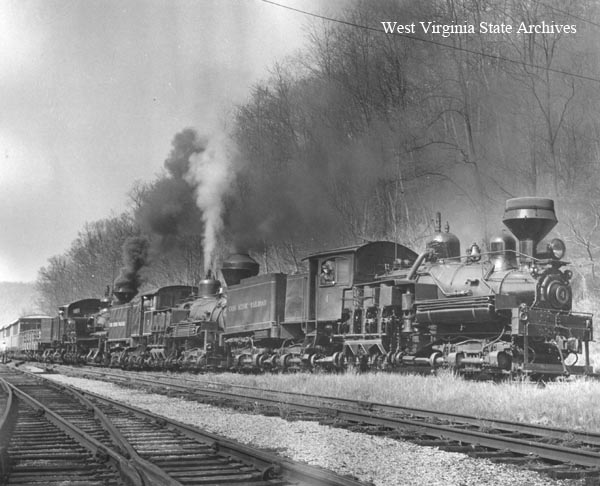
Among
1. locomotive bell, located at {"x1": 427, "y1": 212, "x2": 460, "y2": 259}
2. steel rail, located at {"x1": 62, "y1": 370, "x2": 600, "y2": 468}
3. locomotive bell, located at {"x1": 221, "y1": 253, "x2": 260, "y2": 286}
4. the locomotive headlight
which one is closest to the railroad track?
steel rail, located at {"x1": 62, "y1": 370, "x2": 600, "y2": 468}

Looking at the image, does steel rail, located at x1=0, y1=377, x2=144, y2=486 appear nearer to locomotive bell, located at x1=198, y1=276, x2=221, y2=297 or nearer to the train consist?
the train consist

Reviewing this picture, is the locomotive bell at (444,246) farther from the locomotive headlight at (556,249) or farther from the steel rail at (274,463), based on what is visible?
the steel rail at (274,463)

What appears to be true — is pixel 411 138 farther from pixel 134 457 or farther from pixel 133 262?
pixel 134 457

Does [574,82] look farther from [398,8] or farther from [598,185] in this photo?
[398,8]

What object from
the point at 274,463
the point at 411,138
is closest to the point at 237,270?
the point at 411,138

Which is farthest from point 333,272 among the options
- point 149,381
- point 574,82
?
point 574,82

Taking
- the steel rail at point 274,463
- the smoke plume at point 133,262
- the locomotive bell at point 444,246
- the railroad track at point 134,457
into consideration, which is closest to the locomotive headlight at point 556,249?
the locomotive bell at point 444,246

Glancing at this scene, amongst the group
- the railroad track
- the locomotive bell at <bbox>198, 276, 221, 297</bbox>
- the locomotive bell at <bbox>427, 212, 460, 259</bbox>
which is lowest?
the railroad track
